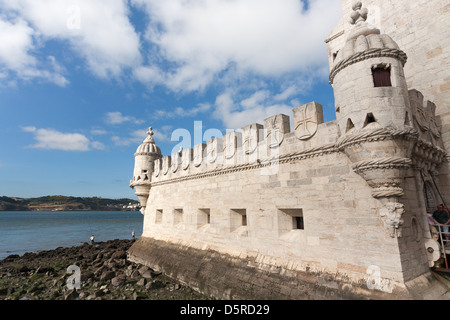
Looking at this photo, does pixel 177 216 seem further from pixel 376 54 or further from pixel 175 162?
pixel 376 54

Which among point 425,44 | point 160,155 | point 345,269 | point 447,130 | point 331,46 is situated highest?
point 331,46

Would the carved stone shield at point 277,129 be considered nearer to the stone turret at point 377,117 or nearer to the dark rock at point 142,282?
the stone turret at point 377,117

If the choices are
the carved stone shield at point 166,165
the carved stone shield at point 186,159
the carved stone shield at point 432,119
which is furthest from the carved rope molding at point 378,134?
the carved stone shield at point 166,165

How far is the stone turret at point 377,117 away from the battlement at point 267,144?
744 mm

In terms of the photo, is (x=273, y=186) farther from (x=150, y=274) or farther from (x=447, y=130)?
(x=150, y=274)

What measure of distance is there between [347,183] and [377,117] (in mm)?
1635

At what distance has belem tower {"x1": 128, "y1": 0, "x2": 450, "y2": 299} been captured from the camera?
5.15 meters

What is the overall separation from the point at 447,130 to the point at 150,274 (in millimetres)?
12431

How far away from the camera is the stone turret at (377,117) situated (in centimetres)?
507

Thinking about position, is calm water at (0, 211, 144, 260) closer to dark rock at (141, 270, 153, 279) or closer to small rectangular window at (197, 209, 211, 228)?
dark rock at (141, 270, 153, 279)

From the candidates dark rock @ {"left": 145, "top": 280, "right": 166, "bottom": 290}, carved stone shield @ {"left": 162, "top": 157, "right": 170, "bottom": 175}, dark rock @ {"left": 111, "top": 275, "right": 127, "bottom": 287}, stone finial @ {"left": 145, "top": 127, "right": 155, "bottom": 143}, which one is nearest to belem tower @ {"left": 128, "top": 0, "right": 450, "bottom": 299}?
dark rock @ {"left": 145, "top": 280, "right": 166, "bottom": 290}

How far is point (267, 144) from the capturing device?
7.73 metres
